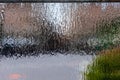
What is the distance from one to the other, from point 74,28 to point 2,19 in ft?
4.28

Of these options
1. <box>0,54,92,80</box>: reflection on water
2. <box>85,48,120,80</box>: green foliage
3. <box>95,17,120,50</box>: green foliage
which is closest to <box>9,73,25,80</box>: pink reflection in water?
<box>0,54,92,80</box>: reflection on water

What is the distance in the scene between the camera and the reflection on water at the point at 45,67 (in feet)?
13.0

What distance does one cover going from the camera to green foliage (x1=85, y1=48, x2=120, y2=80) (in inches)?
93.9

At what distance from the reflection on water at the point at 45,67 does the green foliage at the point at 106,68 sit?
110 cm

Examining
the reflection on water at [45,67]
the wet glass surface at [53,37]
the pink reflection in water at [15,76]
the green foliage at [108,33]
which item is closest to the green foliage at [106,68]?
the wet glass surface at [53,37]

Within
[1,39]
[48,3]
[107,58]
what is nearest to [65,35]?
[1,39]

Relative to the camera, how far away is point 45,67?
14.2 ft

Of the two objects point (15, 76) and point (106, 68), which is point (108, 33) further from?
point (106, 68)

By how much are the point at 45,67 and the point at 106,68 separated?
6.18ft

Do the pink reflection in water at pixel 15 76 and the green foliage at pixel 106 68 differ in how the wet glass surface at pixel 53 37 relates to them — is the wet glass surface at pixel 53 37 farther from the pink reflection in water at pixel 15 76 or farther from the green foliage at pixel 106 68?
the green foliage at pixel 106 68

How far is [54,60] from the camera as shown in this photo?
4.56 meters

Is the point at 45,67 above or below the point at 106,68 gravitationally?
below

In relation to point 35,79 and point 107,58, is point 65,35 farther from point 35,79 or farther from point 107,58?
point 107,58

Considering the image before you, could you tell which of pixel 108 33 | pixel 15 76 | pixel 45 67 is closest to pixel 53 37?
pixel 108 33
